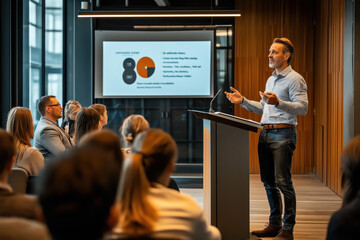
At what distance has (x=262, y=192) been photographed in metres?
6.34

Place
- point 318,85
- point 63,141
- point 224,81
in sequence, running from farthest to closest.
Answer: point 224,81
point 318,85
point 63,141

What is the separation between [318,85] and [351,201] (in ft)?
20.5

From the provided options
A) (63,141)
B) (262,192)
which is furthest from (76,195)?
(262,192)

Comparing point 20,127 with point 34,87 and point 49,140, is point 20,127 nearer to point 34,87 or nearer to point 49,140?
point 49,140

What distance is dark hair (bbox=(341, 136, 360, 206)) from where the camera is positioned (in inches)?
63.4

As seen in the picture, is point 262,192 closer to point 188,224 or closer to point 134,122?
point 134,122

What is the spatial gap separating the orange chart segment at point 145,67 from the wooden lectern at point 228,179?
472 cm

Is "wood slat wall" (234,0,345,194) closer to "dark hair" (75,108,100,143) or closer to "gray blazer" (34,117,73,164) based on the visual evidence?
"gray blazer" (34,117,73,164)

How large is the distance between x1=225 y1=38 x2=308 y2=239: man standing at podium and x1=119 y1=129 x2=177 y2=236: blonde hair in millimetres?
1951

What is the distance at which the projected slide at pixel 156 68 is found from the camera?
26.3ft

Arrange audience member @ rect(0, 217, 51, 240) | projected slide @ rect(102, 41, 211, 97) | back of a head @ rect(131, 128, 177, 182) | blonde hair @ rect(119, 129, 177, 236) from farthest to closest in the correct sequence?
projected slide @ rect(102, 41, 211, 97), back of a head @ rect(131, 128, 177, 182), blonde hair @ rect(119, 129, 177, 236), audience member @ rect(0, 217, 51, 240)

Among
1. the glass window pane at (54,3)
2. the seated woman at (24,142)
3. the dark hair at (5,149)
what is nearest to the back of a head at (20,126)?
the seated woman at (24,142)

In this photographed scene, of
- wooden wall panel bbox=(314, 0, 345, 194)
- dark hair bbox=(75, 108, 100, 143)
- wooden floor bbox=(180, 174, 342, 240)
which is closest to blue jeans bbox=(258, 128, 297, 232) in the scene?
wooden floor bbox=(180, 174, 342, 240)

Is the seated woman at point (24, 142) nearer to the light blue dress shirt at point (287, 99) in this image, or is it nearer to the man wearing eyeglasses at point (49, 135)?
the man wearing eyeglasses at point (49, 135)
